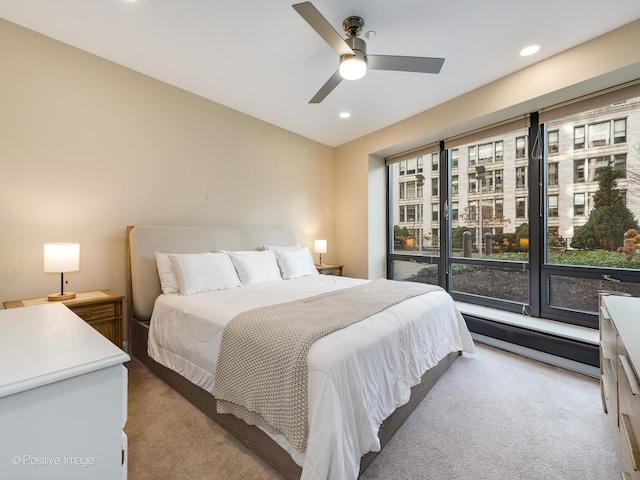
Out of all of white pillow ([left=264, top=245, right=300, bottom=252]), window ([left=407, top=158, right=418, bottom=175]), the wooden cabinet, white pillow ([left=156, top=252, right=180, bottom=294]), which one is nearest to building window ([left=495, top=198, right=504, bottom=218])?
window ([left=407, top=158, right=418, bottom=175])

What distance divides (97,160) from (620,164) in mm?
4819

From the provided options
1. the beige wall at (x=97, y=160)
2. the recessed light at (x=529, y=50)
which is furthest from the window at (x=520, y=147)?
the beige wall at (x=97, y=160)

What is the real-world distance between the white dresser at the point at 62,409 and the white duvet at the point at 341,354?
2.41ft

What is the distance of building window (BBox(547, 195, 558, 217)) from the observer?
3.05 meters

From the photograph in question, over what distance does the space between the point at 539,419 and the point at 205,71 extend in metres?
4.00

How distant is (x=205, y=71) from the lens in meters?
2.91

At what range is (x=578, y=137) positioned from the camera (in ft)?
9.58

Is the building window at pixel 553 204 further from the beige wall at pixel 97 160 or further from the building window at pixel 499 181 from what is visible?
the beige wall at pixel 97 160

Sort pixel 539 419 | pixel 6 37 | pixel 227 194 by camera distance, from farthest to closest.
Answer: pixel 227 194, pixel 6 37, pixel 539 419

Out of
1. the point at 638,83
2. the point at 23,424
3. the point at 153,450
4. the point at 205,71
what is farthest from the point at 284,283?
the point at 638,83

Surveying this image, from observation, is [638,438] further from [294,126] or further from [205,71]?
[294,126]

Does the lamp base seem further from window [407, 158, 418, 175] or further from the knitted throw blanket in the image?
window [407, 158, 418, 175]

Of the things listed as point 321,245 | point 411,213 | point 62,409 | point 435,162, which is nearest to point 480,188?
point 435,162

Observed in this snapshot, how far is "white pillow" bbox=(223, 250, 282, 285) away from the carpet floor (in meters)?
1.18
